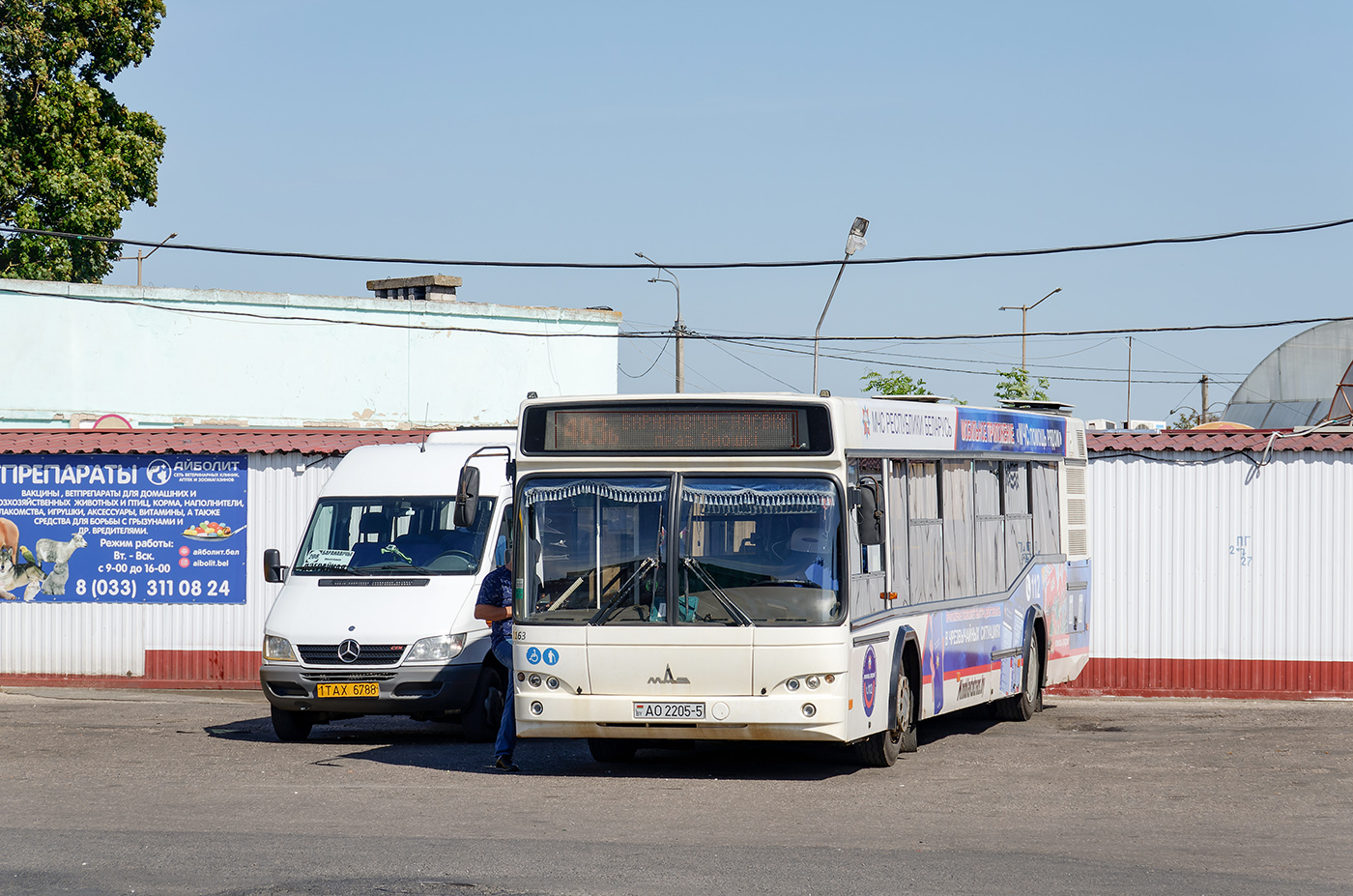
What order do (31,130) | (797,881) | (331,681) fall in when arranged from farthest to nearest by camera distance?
(31,130) < (331,681) < (797,881)

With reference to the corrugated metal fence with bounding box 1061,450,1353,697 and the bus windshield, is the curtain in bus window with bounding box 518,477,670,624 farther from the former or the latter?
the corrugated metal fence with bounding box 1061,450,1353,697

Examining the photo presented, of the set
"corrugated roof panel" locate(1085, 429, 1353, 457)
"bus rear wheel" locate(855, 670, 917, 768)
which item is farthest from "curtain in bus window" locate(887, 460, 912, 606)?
"corrugated roof panel" locate(1085, 429, 1353, 457)

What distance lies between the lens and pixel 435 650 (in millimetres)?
14133

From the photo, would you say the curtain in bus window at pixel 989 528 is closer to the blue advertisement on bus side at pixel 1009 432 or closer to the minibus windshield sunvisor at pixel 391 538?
the blue advertisement on bus side at pixel 1009 432

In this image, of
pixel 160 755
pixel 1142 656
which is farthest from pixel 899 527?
pixel 1142 656

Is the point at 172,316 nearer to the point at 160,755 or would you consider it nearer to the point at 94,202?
the point at 94,202

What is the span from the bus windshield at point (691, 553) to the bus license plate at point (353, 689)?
2640 millimetres

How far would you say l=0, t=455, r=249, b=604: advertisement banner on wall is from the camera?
20312 mm

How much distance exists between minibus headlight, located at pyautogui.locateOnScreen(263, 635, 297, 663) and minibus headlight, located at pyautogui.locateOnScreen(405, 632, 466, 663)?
1034 millimetres

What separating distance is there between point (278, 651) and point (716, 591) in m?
4.61

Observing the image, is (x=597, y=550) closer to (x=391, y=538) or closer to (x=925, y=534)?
(x=925, y=534)

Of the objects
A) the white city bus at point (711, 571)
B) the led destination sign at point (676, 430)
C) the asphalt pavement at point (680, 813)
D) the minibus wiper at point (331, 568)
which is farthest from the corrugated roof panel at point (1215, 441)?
the minibus wiper at point (331, 568)

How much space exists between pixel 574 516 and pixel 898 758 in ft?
11.2

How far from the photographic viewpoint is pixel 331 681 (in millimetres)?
14117
